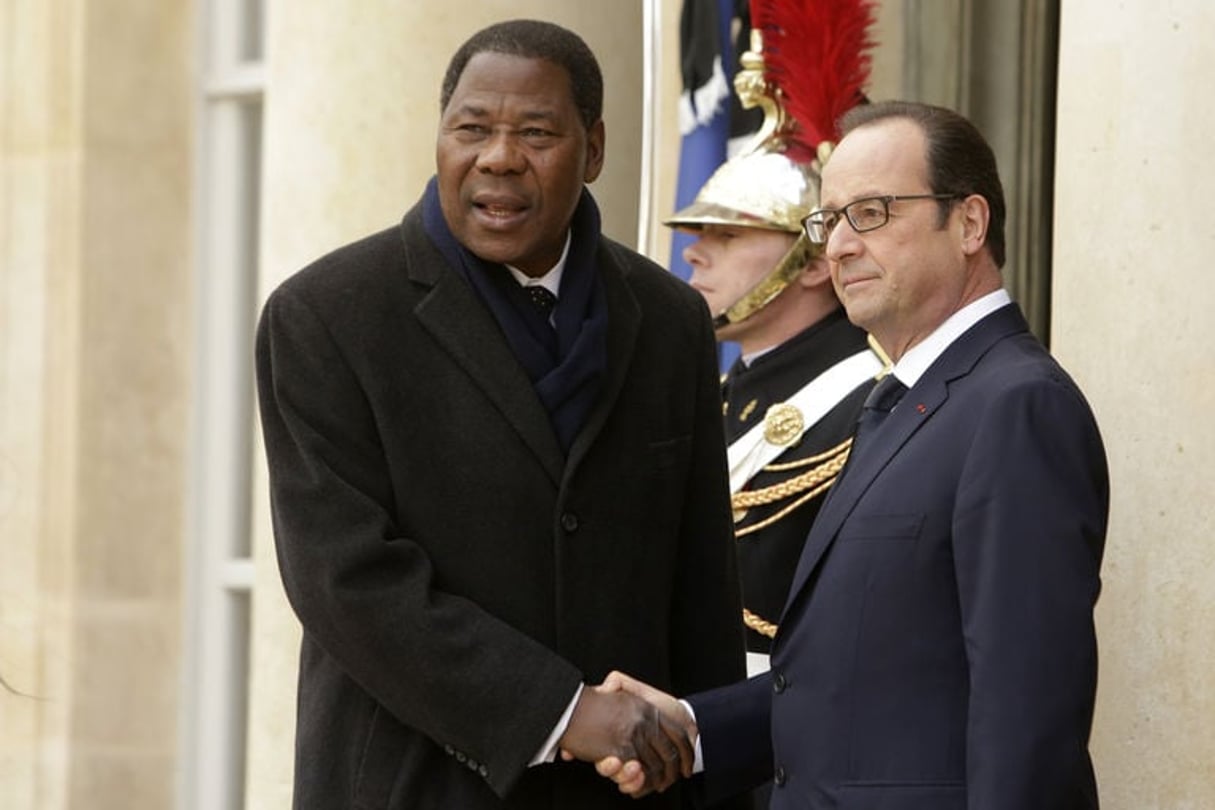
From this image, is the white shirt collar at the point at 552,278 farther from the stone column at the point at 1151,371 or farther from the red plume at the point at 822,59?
the red plume at the point at 822,59

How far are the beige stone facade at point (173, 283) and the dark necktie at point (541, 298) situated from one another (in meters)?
2.10

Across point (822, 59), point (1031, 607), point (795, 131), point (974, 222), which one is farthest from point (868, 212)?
point (795, 131)

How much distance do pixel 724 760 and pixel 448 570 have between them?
55 centimetres

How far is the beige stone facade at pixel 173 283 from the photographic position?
6184 mm

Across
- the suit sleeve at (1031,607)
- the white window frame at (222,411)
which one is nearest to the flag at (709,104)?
the white window frame at (222,411)

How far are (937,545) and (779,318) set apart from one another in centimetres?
217

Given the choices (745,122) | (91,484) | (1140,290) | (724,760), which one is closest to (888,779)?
(724,760)

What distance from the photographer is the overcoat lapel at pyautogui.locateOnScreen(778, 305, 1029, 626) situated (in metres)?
3.62

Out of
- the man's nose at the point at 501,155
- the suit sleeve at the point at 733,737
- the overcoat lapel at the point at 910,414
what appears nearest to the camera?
the overcoat lapel at the point at 910,414

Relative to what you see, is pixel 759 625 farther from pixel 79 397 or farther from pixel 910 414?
pixel 79 397

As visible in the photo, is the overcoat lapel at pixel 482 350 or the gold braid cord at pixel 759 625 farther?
the gold braid cord at pixel 759 625

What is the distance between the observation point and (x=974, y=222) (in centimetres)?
371

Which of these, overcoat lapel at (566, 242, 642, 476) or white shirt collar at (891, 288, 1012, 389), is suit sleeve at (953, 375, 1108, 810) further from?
overcoat lapel at (566, 242, 642, 476)

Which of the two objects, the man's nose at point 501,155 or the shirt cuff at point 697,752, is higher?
the man's nose at point 501,155
